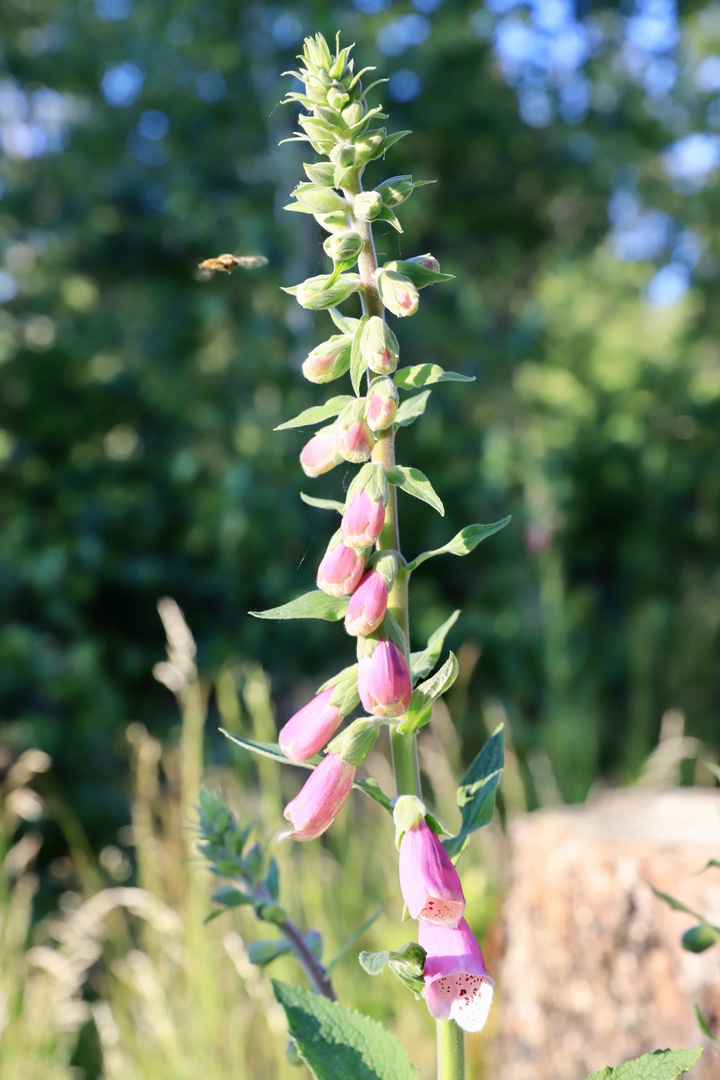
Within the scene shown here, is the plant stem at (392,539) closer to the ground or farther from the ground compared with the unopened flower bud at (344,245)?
closer to the ground

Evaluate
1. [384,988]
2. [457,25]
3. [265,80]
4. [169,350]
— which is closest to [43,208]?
[169,350]

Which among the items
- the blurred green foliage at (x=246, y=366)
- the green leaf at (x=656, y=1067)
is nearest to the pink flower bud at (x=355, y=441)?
the green leaf at (x=656, y=1067)

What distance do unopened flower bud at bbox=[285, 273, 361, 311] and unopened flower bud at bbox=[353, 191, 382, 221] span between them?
38mm

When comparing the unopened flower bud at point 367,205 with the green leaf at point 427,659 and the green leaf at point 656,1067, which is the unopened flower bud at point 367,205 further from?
the green leaf at point 656,1067

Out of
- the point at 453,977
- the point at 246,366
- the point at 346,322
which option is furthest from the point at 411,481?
the point at 246,366

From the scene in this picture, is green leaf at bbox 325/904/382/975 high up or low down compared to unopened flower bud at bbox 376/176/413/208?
down

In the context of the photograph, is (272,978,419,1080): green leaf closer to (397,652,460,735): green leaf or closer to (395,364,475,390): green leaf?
(397,652,460,735): green leaf

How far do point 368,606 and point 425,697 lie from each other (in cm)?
6

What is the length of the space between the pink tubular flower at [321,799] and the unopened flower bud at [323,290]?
0.27 meters

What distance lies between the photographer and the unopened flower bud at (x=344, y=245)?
1.74ft

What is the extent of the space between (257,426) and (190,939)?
68.0 inches

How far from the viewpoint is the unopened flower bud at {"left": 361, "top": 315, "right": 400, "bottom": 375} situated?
0.51 m

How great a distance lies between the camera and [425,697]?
51 cm

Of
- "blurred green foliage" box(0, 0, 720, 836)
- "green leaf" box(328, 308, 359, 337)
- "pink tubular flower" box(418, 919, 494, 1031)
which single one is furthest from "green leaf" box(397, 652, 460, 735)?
"blurred green foliage" box(0, 0, 720, 836)
